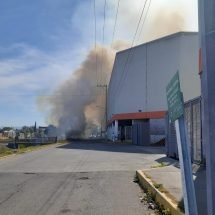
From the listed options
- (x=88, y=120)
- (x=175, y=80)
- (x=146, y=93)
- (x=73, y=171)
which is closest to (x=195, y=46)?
(x=146, y=93)

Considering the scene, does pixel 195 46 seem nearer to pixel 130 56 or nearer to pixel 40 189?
pixel 130 56

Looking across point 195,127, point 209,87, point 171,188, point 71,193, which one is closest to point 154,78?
point 195,127

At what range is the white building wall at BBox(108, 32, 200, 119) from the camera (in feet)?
188

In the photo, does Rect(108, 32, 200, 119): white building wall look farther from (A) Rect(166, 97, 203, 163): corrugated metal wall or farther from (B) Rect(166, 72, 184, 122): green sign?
(B) Rect(166, 72, 184, 122): green sign

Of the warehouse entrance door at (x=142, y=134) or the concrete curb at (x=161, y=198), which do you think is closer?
the concrete curb at (x=161, y=198)

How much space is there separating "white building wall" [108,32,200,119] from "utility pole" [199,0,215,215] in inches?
1966

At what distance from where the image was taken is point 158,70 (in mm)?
60562

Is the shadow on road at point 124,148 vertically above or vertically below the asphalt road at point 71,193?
above

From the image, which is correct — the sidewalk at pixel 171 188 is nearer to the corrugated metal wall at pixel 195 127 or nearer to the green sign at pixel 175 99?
the corrugated metal wall at pixel 195 127

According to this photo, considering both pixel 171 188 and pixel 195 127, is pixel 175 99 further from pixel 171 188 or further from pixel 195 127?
pixel 195 127

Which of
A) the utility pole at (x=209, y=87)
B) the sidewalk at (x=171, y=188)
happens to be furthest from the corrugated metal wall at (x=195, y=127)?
the utility pole at (x=209, y=87)

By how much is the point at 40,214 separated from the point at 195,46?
5102 centimetres

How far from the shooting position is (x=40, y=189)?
12672 mm

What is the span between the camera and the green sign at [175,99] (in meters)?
5.71
